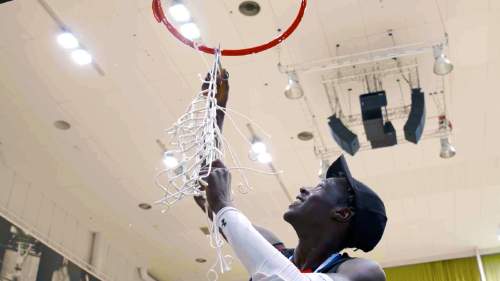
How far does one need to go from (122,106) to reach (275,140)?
1.87m

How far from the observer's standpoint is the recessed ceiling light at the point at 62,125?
7328 millimetres

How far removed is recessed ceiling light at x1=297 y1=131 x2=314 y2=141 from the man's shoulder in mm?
5818

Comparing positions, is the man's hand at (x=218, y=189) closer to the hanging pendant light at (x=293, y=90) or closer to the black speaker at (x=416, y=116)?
the hanging pendant light at (x=293, y=90)

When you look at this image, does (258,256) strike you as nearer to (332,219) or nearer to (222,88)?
(332,219)

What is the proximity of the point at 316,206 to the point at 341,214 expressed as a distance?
0.23 feet

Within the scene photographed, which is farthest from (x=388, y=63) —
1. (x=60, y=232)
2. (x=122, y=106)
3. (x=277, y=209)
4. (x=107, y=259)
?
(x=107, y=259)

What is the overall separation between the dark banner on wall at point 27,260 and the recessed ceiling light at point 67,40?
2514 millimetres

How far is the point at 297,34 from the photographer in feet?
19.1

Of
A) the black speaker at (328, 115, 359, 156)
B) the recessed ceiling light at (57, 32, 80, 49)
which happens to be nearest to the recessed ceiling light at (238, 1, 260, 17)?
the black speaker at (328, 115, 359, 156)

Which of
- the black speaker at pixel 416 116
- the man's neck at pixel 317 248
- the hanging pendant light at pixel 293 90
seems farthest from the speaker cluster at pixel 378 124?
the man's neck at pixel 317 248

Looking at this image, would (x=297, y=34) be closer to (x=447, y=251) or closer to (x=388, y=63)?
(x=388, y=63)

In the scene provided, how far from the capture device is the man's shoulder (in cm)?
143

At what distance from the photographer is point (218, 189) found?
1.47 m

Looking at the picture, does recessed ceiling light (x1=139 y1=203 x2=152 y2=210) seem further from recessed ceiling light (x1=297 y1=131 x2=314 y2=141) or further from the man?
the man
